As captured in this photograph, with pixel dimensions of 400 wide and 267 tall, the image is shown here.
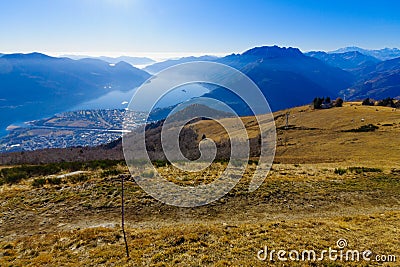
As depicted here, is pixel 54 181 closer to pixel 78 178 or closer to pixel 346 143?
pixel 78 178

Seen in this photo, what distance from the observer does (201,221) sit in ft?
43.5

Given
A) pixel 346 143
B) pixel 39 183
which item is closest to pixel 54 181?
pixel 39 183

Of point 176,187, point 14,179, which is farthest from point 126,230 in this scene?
point 14,179

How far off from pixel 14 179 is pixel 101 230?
1509cm

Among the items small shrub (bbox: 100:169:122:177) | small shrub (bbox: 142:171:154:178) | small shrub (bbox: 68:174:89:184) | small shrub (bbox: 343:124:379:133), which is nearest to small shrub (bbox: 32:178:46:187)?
small shrub (bbox: 68:174:89:184)

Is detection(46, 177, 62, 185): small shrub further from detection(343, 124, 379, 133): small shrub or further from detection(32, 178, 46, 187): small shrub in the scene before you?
detection(343, 124, 379, 133): small shrub

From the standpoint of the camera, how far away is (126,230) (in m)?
12.0

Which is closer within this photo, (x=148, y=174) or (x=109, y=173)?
(x=148, y=174)

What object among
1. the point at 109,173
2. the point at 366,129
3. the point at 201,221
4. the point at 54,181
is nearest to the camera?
the point at 201,221

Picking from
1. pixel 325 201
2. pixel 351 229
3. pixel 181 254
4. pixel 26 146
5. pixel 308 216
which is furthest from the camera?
pixel 26 146

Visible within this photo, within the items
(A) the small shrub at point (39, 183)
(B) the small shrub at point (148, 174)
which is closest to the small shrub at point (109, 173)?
(B) the small shrub at point (148, 174)

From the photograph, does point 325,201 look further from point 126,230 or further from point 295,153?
point 295,153

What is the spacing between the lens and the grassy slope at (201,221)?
9.91 metres

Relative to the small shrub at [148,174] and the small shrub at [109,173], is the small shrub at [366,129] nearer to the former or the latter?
the small shrub at [148,174]
